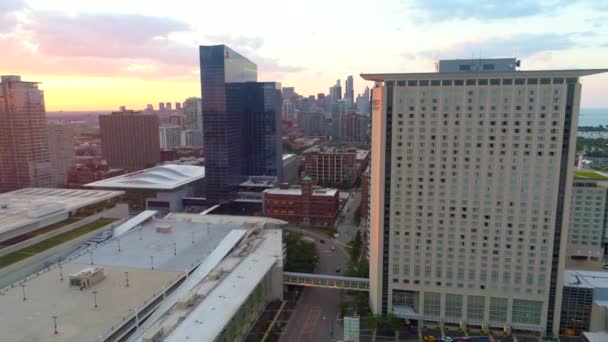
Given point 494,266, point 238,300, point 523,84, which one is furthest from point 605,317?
point 238,300

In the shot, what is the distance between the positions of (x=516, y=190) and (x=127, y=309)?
1553 inches

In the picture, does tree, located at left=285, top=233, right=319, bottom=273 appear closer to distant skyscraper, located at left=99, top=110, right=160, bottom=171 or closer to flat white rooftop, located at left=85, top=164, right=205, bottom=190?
flat white rooftop, located at left=85, top=164, right=205, bottom=190

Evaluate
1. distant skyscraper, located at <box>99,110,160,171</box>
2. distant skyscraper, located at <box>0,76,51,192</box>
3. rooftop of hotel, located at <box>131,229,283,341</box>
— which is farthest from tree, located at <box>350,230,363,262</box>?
distant skyscraper, located at <box>99,110,160,171</box>

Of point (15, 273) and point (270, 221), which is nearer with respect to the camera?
point (15, 273)

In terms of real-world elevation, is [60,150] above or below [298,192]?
above

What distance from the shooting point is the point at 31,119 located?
104 metres

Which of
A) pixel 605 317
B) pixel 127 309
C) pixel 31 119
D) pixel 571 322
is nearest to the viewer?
pixel 127 309

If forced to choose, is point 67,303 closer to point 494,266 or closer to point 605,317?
point 494,266

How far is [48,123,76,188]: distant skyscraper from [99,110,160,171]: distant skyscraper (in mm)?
22016

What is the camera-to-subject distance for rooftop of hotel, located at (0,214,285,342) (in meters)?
35.4

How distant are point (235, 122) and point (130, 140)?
61.8 metres

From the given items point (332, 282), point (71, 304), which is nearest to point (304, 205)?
point (332, 282)

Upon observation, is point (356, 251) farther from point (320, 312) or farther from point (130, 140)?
point (130, 140)

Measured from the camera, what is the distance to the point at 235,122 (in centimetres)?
10269
